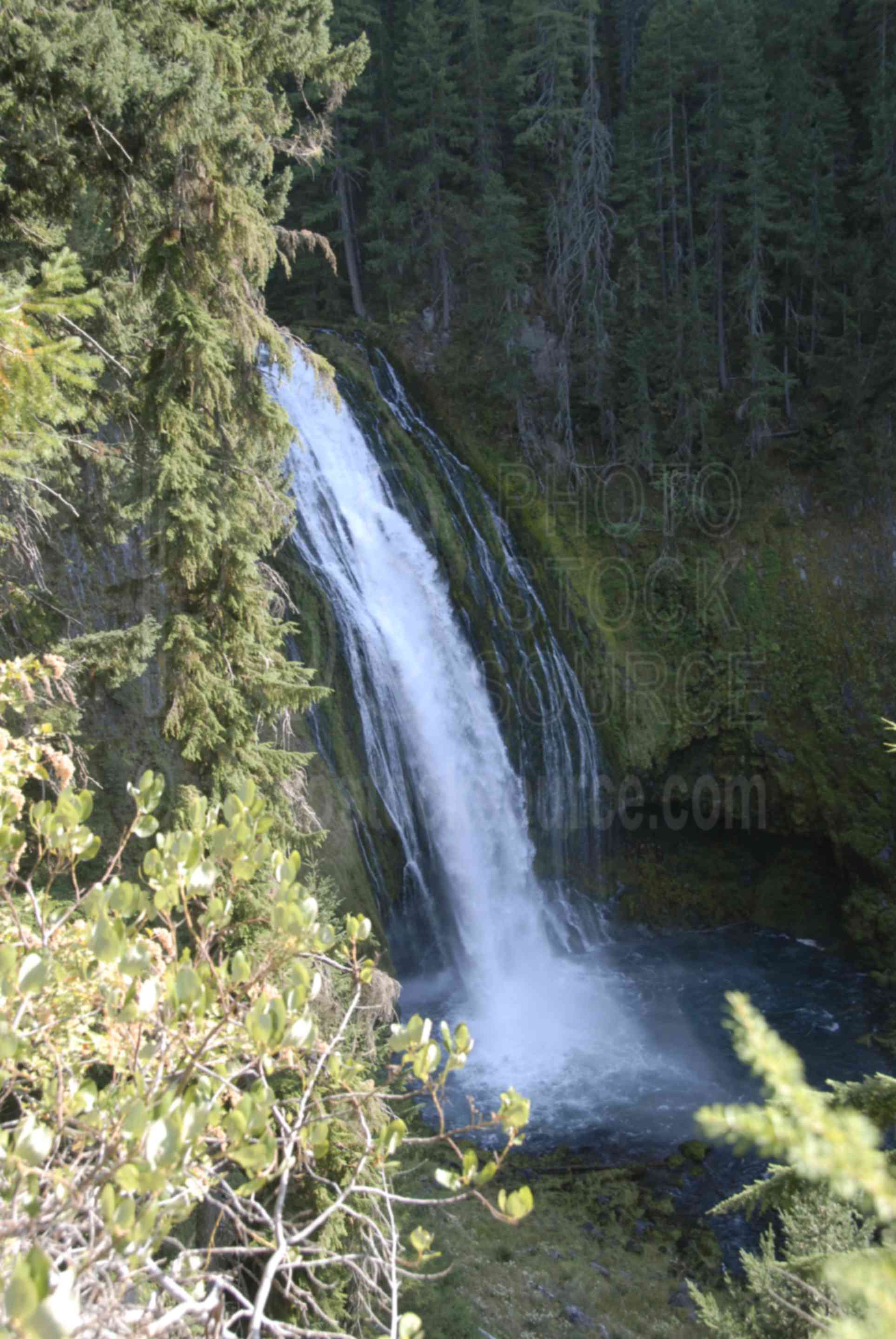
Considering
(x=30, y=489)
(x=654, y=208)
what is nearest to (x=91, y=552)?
(x=30, y=489)

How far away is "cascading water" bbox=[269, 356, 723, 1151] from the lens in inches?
493

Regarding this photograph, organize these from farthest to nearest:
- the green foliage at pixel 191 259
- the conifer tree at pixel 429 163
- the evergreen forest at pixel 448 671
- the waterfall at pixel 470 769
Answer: the conifer tree at pixel 429 163, the waterfall at pixel 470 769, the green foliage at pixel 191 259, the evergreen forest at pixel 448 671

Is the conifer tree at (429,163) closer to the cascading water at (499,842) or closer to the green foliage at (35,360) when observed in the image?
the cascading water at (499,842)

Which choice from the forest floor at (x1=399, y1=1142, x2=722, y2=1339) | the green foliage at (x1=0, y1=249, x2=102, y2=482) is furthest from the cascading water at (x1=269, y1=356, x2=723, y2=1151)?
the green foliage at (x1=0, y1=249, x2=102, y2=482)

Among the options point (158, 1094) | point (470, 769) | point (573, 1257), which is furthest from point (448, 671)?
point (158, 1094)

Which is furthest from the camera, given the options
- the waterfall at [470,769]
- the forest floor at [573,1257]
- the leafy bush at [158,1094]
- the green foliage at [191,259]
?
the waterfall at [470,769]

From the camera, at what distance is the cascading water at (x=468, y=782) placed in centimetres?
1252

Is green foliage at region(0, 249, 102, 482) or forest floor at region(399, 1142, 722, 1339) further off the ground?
green foliage at region(0, 249, 102, 482)

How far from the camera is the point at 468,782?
1356 centimetres

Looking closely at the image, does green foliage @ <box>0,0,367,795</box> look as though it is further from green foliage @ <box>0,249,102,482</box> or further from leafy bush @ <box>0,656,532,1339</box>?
leafy bush @ <box>0,656,532,1339</box>

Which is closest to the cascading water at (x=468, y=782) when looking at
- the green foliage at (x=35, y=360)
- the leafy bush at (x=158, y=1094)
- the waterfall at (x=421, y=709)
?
the waterfall at (x=421, y=709)

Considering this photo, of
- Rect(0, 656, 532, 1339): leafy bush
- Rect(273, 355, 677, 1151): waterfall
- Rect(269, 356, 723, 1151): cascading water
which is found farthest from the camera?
Rect(273, 355, 677, 1151): waterfall

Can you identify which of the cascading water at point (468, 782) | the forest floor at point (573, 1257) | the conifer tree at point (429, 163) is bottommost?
the forest floor at point (573, 1257)

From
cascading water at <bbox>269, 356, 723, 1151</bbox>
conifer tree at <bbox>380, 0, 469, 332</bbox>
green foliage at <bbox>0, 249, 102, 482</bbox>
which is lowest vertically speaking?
cascading water at <bbox>269, 356, 723, 1151</bbox>
